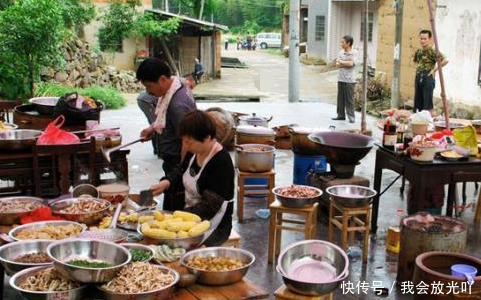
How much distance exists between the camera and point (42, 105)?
715cm

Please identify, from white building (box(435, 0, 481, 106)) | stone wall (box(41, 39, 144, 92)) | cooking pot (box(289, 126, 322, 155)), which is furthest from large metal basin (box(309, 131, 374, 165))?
stone wall (box(41, 39, 144, 92))

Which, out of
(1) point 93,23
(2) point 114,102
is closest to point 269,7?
(1) point 93,23

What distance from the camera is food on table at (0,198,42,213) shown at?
4.39 meters

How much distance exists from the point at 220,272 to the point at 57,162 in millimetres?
2748

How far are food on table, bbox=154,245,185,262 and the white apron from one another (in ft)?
1.25

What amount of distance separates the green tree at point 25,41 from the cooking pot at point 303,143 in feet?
28.1

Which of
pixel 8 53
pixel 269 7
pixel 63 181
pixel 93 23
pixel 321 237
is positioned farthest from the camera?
pixel 269 7

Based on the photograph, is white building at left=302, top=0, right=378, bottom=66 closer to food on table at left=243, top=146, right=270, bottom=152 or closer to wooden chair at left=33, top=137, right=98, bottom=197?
food on table at left=243, top=146, right=270, bottom=152

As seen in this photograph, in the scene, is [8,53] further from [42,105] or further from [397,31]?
[397,31]

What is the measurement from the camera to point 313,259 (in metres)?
3.89

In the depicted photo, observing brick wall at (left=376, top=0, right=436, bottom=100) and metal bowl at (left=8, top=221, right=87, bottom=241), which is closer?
metal bowl at (left=8, top=221, right=87, bottom=241)

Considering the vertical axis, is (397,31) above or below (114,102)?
above

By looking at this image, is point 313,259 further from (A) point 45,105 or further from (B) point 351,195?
(A) point 45,105

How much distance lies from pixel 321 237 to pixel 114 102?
10.5m
